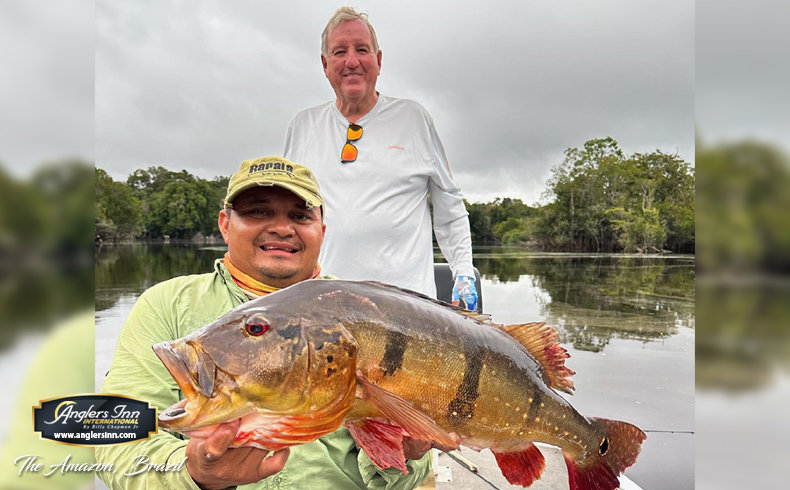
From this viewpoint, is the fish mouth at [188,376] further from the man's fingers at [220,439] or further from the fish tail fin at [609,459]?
the fish tail fin at [609,459]

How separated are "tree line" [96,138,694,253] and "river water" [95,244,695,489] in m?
1.60

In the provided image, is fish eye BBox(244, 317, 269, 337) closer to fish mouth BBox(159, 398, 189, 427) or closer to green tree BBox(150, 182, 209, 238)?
fish mouth BBox(159, 398, 189, 427)

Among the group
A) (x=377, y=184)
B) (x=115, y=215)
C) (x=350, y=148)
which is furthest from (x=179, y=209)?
(x=377, y=184)

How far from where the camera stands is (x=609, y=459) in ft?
4.85

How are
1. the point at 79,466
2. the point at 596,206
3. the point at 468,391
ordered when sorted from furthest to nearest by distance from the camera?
the point at 596,206 < the point at 79,466 < the point at 468,391

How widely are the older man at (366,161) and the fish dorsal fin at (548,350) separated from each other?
4.22 ft

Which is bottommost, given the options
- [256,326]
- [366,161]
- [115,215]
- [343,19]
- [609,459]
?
[609,459]

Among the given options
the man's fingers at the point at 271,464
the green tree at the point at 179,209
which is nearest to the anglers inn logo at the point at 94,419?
the man's fingers at the point at 271,464

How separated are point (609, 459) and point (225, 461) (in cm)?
114

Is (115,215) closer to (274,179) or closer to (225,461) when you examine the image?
(274,179)

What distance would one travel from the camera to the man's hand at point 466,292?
8.80 feet

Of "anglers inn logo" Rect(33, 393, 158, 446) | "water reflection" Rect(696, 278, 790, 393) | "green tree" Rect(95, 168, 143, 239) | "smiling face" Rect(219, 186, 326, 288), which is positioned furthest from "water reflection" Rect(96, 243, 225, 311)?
"water reflection" Rect(696, 278, 790, 393)

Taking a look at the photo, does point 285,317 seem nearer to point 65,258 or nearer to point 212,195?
point 65,258

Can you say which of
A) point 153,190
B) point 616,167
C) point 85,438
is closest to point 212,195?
point 153,190
